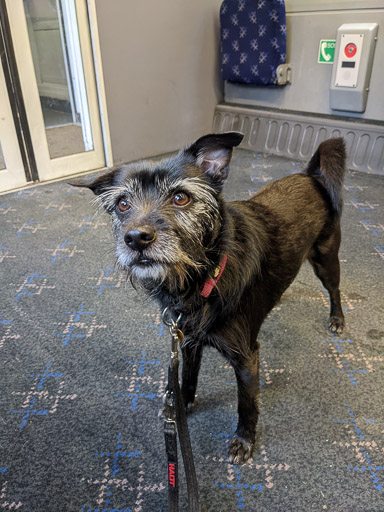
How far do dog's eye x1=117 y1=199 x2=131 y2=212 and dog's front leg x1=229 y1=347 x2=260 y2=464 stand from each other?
62 centimetres

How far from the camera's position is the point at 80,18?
3.45 m

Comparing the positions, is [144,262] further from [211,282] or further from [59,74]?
[59,74]

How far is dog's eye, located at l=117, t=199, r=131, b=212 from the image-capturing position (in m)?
1.17

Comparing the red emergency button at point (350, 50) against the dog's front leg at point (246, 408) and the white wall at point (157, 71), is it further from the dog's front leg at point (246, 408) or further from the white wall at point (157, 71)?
the dog's front leg at point (246, 408)

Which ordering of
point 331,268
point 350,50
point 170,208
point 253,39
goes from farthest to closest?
1. point 253,39
2. point 350,50
3. point 331,268
4. point 170,208

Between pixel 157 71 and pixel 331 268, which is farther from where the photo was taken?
pixel 157 71

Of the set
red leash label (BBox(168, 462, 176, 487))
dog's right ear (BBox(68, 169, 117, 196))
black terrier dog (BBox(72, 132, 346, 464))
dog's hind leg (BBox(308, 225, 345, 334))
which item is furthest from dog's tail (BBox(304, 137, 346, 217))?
red leash label (BBox(168, 462, 176, 487))

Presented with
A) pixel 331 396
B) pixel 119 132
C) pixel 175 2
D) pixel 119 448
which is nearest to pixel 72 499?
pixel 119 448

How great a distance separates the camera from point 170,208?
1.12 m

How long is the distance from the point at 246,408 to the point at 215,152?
34.2 inches

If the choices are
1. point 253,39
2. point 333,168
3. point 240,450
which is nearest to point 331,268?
point 333,168

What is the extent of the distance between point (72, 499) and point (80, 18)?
372 centimetres

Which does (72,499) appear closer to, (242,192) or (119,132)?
(242,192)

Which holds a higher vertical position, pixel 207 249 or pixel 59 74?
pixel 59 74
